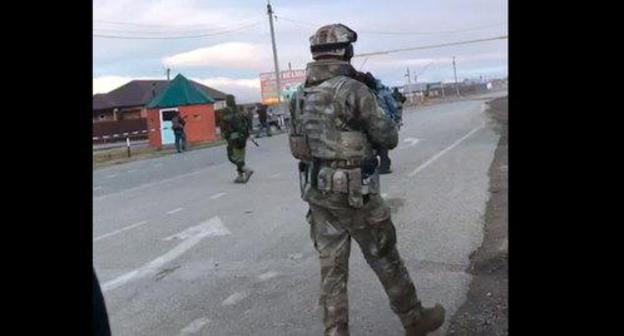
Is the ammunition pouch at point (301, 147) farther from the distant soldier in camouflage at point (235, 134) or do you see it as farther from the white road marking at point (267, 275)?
the distant soldier in camouflage at point (235, 134)

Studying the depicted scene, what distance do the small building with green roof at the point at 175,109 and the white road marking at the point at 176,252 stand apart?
2431 cm

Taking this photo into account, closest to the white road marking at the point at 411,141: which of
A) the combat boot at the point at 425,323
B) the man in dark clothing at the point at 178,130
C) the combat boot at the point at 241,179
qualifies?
the combat boot at the point at 241,179

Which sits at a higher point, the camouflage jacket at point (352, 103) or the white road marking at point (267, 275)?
the camouflage jacket at point (352, 103)

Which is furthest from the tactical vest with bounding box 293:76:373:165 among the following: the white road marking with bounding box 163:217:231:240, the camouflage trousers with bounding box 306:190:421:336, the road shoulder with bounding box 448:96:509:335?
the white road marking with bounding box 163:217:231:240

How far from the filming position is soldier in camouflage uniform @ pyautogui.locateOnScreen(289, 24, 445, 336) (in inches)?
151

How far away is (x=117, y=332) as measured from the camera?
16.4ft

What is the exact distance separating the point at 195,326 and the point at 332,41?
228cm

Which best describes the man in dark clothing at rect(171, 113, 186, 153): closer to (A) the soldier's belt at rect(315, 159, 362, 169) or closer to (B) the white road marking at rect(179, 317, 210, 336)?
(B) the white road marking at rect(179, 317, 210, 336)

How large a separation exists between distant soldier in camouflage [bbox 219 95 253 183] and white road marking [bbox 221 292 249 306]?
8466mm

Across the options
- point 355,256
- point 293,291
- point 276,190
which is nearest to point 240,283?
point 293,291

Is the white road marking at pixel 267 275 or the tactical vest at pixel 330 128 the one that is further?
the white road marking at pixel 267 275

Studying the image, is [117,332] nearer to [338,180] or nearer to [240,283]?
[240,283]

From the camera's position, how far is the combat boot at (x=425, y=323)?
407 centimetres
